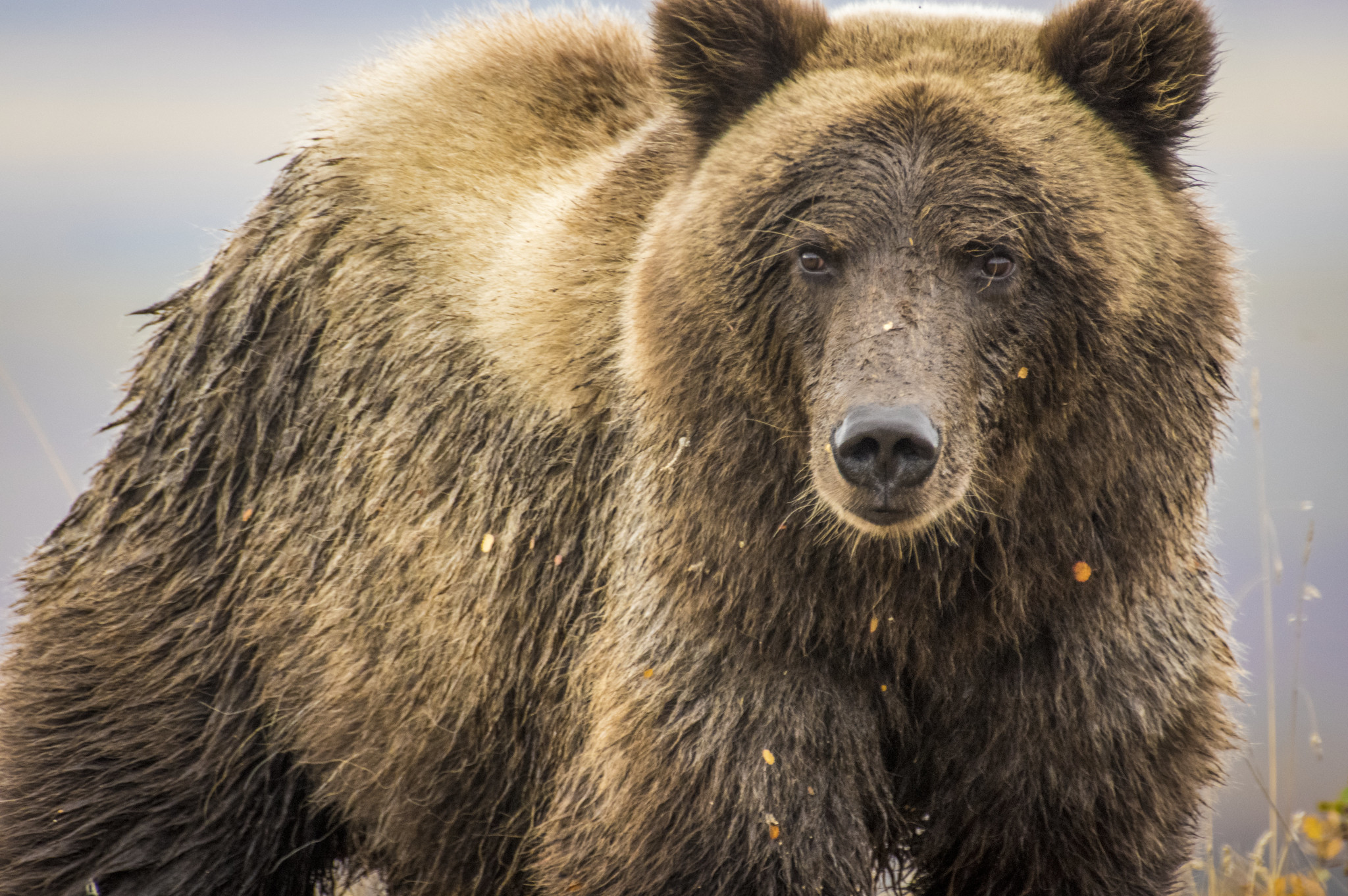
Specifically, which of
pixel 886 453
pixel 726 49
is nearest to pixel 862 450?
pixel 886 453

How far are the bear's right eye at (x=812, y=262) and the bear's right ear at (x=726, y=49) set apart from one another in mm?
546

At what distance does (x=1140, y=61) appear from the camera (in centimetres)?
331

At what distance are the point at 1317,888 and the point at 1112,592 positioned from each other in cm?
185

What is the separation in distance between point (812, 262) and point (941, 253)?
0.97 ft

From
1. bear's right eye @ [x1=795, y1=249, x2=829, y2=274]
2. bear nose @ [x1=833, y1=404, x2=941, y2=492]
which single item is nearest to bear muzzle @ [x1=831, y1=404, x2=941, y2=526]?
bear nose @ [x1=833, y1=404, x2=941, y2=492]

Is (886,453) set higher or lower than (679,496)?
higher

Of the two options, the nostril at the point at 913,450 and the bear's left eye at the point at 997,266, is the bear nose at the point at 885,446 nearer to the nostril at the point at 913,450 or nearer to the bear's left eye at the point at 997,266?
the nostril at the point at 913,450

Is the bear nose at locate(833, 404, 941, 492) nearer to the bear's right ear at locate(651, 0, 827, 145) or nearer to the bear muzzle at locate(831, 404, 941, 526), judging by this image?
the bear muzzle at locate(831, 404, 941, 526)

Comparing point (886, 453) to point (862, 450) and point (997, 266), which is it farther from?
point (997, 266)

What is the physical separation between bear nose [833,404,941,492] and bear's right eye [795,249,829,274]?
1.49ft

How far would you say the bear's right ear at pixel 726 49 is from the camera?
3.48 metres

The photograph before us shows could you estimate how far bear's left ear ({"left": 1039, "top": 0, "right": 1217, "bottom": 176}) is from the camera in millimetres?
3285

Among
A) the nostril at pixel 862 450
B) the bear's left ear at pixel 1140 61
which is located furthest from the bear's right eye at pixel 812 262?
the bear's left ear at pixel 1140 61

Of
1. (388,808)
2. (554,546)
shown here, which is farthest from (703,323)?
(388,808)
